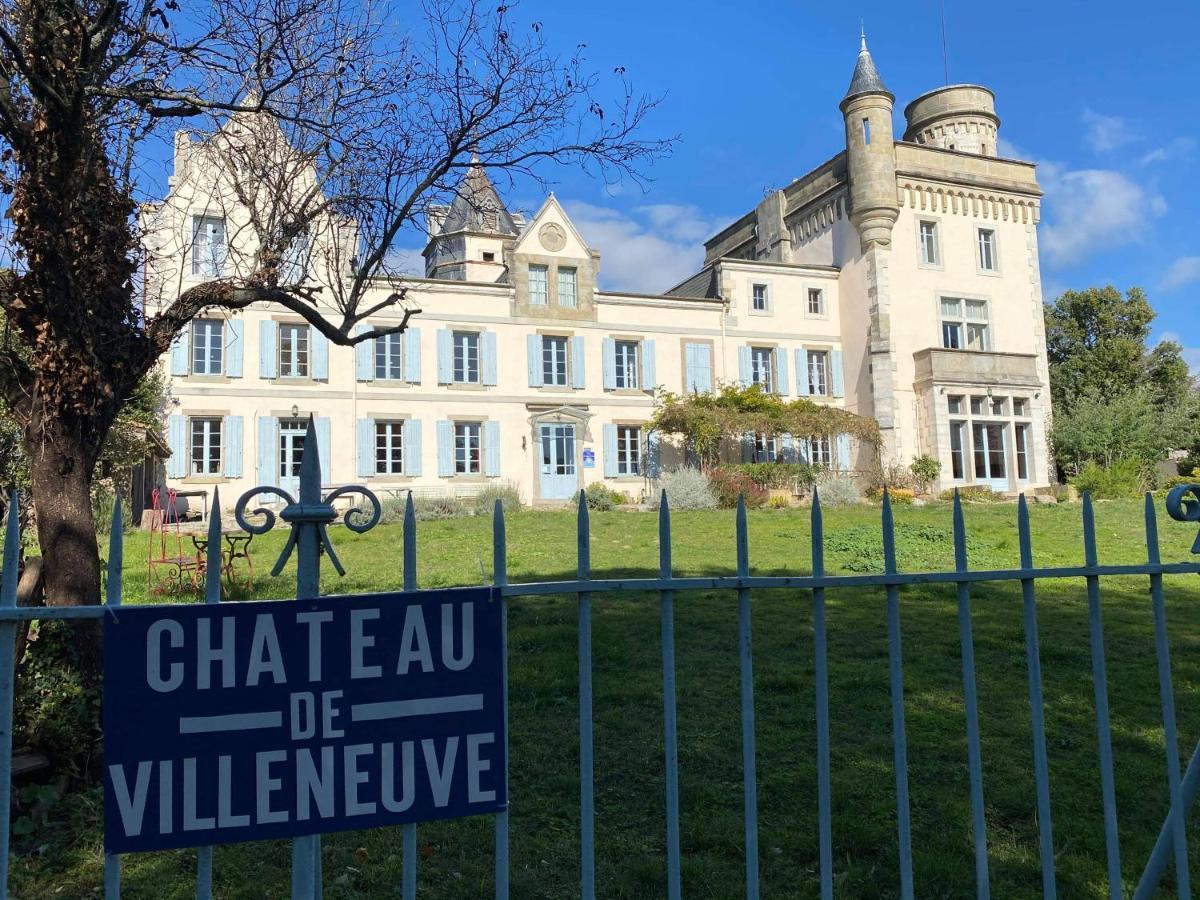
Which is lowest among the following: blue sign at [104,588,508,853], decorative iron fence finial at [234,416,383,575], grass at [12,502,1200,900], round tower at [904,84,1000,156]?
grass at [12,502,1200,900]

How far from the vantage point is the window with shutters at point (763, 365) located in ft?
87.6

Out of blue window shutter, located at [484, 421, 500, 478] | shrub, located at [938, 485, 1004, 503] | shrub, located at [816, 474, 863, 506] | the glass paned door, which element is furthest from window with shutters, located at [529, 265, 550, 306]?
shrub, located at [938, 485, 1004, 503]

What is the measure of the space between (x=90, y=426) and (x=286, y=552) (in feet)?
10.7

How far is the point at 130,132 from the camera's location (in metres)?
5.03

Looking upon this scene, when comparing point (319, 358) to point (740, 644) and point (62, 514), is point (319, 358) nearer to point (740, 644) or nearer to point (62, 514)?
point (62, 514)

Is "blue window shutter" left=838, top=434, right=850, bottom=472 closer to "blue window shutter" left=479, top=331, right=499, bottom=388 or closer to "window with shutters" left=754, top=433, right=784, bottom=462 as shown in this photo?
"window with shutters" left=754, top=433, right=784, bottom=462

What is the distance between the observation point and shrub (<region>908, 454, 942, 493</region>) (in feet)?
82.7

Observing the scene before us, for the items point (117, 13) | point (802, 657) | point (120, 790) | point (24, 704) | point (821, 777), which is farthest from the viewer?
point (802, 657)

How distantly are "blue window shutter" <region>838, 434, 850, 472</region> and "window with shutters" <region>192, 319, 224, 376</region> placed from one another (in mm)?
17501

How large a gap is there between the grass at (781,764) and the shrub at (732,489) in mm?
12313

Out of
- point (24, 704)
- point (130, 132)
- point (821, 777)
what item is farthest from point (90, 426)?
point (821, 777)

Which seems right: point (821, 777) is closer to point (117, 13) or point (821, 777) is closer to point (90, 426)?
point (90, 426)

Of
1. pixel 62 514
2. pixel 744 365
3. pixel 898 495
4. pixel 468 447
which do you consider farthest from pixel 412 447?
pixel 62 514

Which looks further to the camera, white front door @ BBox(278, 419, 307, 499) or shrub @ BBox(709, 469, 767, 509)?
white front door @ BBox(278, 419, 307, 499)
